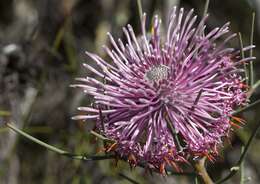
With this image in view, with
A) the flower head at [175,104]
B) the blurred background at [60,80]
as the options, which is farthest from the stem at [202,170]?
the blurred background at [60,80]

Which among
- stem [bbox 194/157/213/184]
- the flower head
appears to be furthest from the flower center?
stem [bbox 194/157/213/184]

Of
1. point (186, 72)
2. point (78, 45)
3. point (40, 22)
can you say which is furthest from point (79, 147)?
point (78, 45)

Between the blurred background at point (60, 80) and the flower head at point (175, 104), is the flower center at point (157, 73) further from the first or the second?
the blurred background at point (60, 80)

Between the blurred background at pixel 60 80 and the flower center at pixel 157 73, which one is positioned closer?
the flower center at pixel 157 73

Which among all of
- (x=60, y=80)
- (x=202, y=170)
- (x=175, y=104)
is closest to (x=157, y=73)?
(x=175, y=104)

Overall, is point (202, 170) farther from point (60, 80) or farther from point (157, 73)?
point (60, 80)

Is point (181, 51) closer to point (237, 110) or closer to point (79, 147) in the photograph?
point (237, 110)

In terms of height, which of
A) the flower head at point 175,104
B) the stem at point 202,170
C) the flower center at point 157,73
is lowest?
the stem at point 202,170
